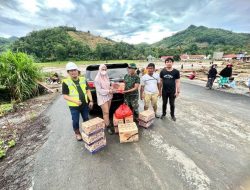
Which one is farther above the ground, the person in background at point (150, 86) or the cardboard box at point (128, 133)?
the person in background at point (150, 86)

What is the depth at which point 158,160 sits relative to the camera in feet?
11.5

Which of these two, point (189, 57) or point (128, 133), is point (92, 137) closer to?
point (128, 133)

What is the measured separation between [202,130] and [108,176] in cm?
320

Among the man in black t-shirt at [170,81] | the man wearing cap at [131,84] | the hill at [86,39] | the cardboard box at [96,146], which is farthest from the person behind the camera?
the hill at [86,39]

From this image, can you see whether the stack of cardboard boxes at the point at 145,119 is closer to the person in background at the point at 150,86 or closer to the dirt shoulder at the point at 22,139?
the person in background at the point at 150,86

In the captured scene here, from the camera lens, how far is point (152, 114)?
501 centimetres

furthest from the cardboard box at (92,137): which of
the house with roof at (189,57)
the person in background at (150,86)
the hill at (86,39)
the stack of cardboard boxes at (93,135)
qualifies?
the hill at (86,39)

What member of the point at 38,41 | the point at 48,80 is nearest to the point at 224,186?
the point at 48,80

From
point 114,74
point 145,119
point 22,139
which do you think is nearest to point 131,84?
point 114,74

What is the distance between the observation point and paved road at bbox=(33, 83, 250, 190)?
2896mm

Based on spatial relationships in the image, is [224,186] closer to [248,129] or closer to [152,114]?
[152,114]

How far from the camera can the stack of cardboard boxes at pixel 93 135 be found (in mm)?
3611

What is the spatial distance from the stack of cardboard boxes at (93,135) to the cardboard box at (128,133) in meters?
0.49

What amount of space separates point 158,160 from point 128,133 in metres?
0.99
